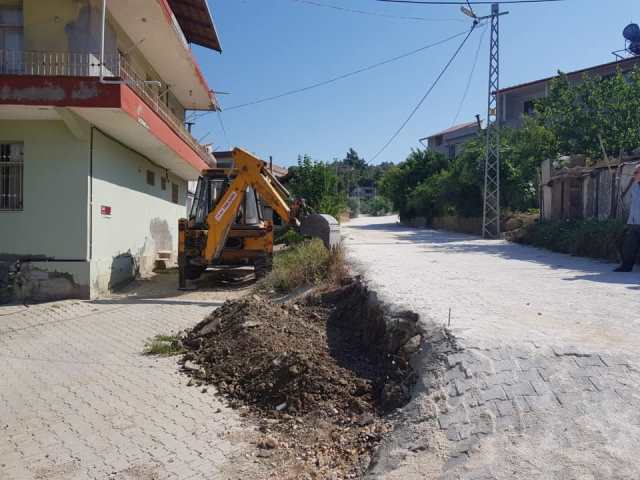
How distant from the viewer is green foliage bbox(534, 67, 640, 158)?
1603 centimetres

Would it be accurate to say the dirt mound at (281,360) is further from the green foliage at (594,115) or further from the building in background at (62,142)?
the green foliage at (594,115)

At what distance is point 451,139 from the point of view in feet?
174

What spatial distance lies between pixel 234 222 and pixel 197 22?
400 inches

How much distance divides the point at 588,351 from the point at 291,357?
2.60m

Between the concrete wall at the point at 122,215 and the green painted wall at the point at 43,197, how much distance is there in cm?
48

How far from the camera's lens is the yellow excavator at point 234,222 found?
11.6m

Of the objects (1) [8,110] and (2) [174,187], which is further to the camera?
(2) [174,187]

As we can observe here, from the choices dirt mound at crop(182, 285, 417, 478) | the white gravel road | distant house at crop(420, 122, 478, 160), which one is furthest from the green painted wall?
distant house at crop(420, 122, 478, 160)

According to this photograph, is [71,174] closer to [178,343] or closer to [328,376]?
[178,343]

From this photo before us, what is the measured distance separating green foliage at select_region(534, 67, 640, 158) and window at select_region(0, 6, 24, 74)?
602 inches

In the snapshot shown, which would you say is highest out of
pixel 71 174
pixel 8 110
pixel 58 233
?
pixel 8 110

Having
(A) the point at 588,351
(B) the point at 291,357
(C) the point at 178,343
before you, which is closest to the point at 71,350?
(C) the point at 178,343

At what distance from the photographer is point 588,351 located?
4113 millimetres

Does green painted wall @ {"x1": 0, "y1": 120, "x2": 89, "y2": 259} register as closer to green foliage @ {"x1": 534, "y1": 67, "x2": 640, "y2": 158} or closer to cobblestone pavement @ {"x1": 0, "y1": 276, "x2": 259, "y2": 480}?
cobblestone pavement @ {"x1": 0, "y1": 276, "x2": 259, "y2": 480}
